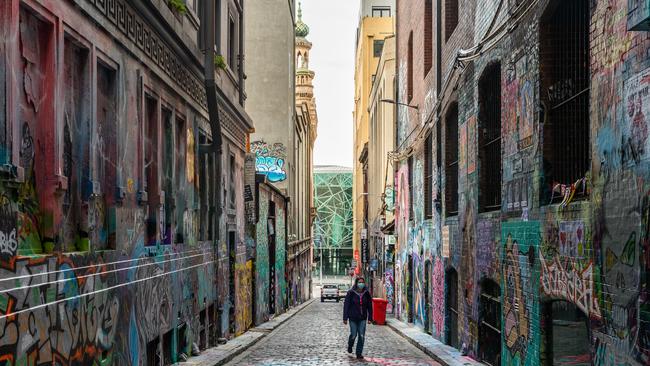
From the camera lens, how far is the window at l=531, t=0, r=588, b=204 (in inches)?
452

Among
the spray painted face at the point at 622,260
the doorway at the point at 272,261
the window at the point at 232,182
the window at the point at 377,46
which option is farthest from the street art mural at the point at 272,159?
the spray painted face at the point at 622,260

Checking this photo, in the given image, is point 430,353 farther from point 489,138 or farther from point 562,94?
point 562,94

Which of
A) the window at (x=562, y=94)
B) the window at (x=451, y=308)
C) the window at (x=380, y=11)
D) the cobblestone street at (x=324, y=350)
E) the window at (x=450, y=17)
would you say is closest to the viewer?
the window at (x=562, y=94)

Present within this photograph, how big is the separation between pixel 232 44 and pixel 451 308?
994 centimetres

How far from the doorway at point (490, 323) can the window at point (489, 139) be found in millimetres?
1589

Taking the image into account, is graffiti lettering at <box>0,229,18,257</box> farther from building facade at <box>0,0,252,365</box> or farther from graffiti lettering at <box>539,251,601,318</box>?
graffiti lettering at <box>539,251,601,318</box>

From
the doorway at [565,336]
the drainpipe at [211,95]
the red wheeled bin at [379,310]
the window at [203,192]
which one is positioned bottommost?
the red wheeled bin at [379,310]

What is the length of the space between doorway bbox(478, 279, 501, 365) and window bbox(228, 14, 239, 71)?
35.8 feet

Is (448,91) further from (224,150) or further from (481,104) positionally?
(224,150)

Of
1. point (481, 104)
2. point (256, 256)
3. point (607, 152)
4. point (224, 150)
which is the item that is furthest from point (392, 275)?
point (607, 152)

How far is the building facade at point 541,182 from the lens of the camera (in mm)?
8383

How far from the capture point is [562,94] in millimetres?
11812

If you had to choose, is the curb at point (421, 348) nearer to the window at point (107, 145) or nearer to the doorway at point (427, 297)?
the doorway at point (427, 297)

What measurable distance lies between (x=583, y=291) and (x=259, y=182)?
20767 millimetres
